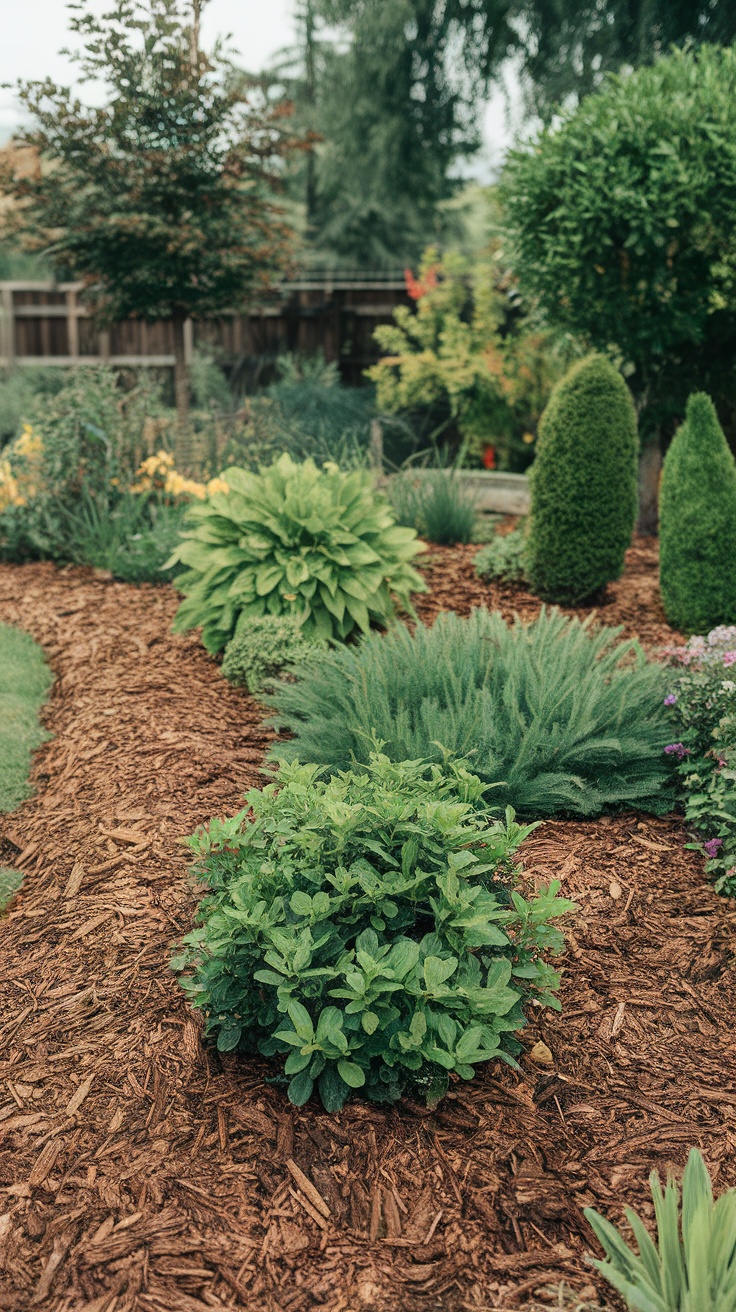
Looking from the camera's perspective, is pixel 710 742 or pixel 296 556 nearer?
pixel 710 742

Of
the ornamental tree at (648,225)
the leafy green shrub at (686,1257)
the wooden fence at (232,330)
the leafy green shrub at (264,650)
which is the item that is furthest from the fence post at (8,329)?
the leafy green shrub at (686,1257)

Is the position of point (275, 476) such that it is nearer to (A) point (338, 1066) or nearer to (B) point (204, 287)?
(A) point (338, 1066)

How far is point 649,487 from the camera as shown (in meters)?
8.70

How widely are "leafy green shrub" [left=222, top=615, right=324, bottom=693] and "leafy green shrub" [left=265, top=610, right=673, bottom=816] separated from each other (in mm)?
291

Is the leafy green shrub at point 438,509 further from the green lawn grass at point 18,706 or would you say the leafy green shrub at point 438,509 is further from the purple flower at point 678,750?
the purple flower at point 678,750

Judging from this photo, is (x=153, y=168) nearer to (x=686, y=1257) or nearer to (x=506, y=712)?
(x=506, y=712)

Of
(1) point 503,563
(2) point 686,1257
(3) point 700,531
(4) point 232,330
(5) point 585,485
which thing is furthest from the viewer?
(4) point 232,330

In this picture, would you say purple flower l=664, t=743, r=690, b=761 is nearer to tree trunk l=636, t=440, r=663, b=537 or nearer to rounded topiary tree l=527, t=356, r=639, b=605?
rounded topiary tree l=527, t=356, r=639, b=605

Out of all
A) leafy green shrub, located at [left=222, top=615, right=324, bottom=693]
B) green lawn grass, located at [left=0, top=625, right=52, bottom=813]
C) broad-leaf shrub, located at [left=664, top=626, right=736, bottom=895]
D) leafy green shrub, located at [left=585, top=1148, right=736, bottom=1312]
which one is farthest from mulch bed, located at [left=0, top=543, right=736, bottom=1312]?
leafy green shrub, located at [left=222, top=615, right=324, bottom=693]

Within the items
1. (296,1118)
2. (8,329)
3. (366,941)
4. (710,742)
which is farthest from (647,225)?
(8,329)

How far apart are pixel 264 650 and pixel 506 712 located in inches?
50.7

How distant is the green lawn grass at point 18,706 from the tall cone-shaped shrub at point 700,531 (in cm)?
342

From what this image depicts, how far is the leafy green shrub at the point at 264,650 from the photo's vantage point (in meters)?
4.65

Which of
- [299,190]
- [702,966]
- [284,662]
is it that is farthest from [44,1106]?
[299,190]
